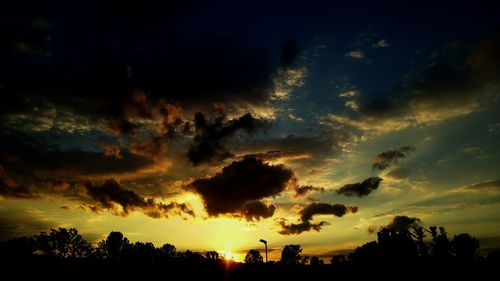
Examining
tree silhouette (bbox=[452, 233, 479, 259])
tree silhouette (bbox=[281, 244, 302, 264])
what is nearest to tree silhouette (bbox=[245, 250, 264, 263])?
tree silhouette (bbox=[281, 244, 302, 264])

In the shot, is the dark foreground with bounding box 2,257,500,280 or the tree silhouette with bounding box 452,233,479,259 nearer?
the dark foreground with bounding box 2,257,500,280

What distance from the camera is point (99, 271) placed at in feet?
89.3

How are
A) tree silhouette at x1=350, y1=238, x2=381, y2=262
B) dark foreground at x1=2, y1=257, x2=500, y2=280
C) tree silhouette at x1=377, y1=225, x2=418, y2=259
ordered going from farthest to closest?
tree silhouette at x1=377, y1=225, x2=418, y2=259, tree silhouette at x1=350, y1=238, x2=381, y2=262, dark foreground at x1=2, y1=257, x2=500, y2=280

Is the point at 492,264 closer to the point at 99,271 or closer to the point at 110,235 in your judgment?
the point at 99,271

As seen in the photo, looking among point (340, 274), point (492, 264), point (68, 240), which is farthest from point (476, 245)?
point (68, 240)

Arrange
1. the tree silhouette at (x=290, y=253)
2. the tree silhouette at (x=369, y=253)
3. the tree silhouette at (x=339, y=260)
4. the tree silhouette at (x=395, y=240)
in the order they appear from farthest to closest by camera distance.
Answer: the tree silhouette at (x=290, y=253), the tree silhouette at (x=395, y=240), the tree silhouette at (x=369, y=253), the tree silhouette at (x=339, y=260)

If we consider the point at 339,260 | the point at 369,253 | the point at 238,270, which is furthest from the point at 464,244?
the point at 238,270

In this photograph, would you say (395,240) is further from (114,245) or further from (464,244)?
(114,245)

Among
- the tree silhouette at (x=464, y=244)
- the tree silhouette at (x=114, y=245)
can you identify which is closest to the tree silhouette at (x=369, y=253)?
the tree silhouette at (x=464, y=244)

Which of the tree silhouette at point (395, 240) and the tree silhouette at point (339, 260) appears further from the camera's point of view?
the tree silhouette at point (395, 240)

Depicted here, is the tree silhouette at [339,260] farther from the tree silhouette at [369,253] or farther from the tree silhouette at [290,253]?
the tree silhouette at [290,253]

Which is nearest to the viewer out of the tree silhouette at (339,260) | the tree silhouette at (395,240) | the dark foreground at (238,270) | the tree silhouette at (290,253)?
the dark foreground at (238,270)

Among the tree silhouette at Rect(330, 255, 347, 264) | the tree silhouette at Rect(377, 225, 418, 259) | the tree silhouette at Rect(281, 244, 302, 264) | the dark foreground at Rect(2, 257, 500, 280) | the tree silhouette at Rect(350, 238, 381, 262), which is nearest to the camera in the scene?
the dark foreground at Rect(2, 257, 500, 280)

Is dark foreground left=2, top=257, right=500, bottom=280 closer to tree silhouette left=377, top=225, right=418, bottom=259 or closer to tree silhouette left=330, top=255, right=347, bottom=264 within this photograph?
tree silhouette left=330, top=255, right=347, bottom=264
